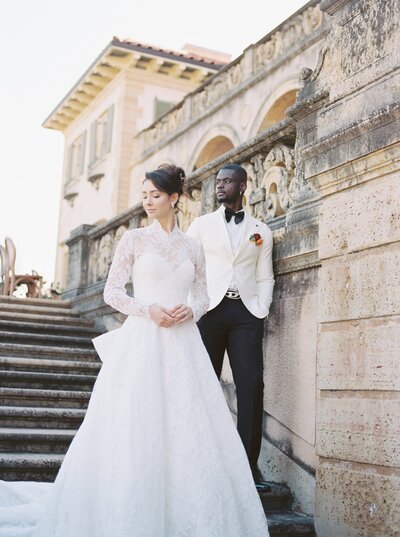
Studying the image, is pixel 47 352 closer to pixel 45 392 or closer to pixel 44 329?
pixel 44 329

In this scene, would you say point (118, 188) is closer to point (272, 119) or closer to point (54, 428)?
point (272, 119)

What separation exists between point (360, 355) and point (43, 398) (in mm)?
3490

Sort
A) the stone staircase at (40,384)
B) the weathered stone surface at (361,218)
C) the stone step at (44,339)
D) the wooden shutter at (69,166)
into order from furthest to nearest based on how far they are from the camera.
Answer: the wooden shutter at (69,166), the stone step at (44,339), the stone staircase at (40,384), the weathered stone surface at (361,218)

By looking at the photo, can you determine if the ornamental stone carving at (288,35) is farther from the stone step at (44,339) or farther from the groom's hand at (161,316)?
the groom's hand at (161,316)

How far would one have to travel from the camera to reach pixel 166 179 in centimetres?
434

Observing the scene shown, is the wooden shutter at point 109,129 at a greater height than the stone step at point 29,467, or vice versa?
the wooden shutter at point 109,129

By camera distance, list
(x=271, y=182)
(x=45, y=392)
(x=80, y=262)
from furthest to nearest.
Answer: (x=80, y=262), (x=45, y=392), (x=271, y=182)

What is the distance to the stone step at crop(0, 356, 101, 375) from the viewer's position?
730cm

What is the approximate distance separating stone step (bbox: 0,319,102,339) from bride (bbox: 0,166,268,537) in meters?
4.46

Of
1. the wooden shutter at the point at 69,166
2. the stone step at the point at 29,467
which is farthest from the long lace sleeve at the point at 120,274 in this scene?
the wooden shutter at the point at 69,166

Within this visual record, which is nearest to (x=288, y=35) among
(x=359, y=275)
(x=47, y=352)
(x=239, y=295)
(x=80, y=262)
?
(x=80, y=262)

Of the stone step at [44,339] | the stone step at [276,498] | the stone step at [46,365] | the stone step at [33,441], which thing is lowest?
the stone step at [276,498]

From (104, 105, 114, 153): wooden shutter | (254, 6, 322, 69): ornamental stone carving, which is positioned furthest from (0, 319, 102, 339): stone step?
(104, 105, 114, 153): wooden shutter

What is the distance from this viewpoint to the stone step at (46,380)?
6.97 meters
